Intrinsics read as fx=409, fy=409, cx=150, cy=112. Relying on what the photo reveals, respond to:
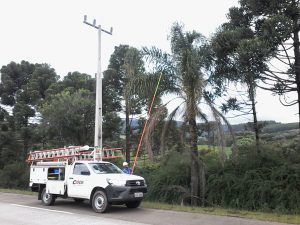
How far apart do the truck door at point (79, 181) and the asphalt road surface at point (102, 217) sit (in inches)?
23.1

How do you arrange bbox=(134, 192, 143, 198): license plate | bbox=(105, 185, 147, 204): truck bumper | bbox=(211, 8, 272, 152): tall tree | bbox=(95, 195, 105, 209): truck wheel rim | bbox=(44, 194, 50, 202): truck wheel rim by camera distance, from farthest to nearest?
bbox=(44, 194, 50, 202): truck wheel rim → bbox=(211, 8, 272, 152): tall tree → bbox=(134, 192, 143, 198): license plate → bbox=(95, 195, 105, 209): truck wheel rim → bbox=(105, 185, 147, 204): truck bumper

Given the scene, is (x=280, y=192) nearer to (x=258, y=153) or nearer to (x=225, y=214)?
(x=258, y=153)

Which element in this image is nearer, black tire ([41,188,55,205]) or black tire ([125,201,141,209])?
black tire ([125,201,141,209])

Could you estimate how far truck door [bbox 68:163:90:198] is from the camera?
14.8m

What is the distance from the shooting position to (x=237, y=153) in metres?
18.6

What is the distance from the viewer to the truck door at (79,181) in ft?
48.4

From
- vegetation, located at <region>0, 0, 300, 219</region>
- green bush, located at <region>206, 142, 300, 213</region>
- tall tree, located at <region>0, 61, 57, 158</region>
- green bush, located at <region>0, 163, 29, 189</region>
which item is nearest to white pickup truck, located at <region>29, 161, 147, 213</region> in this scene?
vegetation, located at <region>0, 0, 300, 219</region>

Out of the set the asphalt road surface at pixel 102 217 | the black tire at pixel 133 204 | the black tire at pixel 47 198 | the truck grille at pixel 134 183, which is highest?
the truck grille at pixel 134 183

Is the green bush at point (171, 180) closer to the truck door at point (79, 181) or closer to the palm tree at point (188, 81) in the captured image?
the palm tree at point (188, 81)

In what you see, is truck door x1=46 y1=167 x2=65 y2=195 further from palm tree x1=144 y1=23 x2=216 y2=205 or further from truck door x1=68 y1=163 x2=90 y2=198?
palm tree x1=144 y1=23 x2=216 y2=205

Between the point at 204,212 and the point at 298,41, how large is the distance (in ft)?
27.5

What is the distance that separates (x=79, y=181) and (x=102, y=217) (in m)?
2.53

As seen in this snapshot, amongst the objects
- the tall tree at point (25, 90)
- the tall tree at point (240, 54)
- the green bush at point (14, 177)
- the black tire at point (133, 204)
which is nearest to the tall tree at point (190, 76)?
the tall tree at point (240, 54)

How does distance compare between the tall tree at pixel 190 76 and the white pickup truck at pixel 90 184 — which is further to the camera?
the tall tree at pixel 190 76
